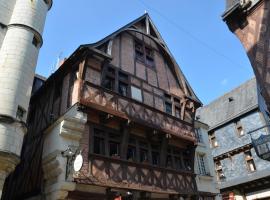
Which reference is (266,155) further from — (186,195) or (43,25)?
(43,25)

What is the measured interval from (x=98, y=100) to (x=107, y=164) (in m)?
2.60

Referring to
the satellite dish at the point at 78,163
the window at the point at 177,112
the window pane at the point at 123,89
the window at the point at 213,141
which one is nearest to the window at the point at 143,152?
the window pane at the point at 123,89

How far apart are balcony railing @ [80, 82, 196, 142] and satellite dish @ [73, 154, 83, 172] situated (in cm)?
238

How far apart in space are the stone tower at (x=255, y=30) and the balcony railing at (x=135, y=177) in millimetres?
5678

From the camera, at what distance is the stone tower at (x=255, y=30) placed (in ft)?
30.2

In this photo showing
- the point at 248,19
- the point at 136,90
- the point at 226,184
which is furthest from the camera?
the point at 226,184

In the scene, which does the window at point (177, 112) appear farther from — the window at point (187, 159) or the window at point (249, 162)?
the window at point (249, 162)

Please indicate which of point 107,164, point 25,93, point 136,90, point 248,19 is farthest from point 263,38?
point 25,93

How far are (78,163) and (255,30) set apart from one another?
7649 millimetres

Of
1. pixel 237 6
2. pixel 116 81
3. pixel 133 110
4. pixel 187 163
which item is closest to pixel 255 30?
pixel 237 6

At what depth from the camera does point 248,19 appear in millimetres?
10328

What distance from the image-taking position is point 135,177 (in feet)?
37.5

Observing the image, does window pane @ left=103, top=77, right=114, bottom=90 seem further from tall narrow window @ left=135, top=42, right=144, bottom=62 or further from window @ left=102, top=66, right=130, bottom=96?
tall narrow window @ left=135, top=42, right=144, bottom=62

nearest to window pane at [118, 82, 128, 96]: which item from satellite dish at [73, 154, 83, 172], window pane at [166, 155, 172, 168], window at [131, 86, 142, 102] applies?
window at [131, 86, 142, 102]
